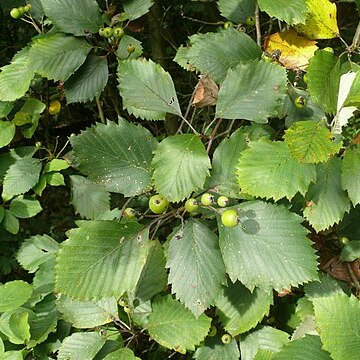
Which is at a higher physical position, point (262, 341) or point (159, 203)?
point (159, 203)

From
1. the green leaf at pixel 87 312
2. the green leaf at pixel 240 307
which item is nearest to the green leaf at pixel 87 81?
the green leaf at pixel 87 312

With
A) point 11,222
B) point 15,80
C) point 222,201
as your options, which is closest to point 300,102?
point 222,201

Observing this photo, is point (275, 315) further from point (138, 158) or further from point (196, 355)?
point (138, 158)

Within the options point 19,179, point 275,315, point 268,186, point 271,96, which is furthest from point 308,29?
point 19,179

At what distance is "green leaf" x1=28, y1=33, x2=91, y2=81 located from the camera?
4.88 feet

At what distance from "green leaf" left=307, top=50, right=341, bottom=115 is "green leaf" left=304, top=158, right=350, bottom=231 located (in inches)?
6.0

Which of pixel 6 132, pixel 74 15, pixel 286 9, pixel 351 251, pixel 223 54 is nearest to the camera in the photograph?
pixel 286 9

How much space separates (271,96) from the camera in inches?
45.6

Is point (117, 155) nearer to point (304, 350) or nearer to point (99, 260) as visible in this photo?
point (99, 260)

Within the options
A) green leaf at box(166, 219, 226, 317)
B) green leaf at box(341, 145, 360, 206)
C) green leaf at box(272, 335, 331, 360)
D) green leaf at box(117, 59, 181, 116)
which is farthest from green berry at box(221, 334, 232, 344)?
green leaf at box(117, 59, 181, 116)

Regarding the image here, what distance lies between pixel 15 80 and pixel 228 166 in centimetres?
87

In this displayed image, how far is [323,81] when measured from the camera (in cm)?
115

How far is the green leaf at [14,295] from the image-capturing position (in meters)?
1.45

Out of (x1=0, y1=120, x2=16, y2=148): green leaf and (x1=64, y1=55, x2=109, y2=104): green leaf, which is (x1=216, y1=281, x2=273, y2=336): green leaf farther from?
(x1=0, y1=120, x2=16, y2=148): green leaf
